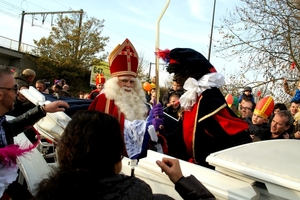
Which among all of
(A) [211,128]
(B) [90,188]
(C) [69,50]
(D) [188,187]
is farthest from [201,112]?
(C) [69,50]

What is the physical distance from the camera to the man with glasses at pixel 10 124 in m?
1.99

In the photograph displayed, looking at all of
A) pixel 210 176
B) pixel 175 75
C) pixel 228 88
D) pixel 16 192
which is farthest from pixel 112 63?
pixel 228 88

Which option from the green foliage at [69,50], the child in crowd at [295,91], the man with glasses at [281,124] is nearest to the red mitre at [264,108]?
the man with glasses at [281,124]

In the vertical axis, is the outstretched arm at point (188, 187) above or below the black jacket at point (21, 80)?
below

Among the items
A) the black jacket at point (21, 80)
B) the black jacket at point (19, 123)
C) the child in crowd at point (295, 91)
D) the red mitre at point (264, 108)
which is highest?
the child in crowd at point (295, 91)

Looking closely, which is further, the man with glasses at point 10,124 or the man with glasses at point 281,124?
the man with glasses at point 281,124

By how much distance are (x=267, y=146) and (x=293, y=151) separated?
0.49 ft

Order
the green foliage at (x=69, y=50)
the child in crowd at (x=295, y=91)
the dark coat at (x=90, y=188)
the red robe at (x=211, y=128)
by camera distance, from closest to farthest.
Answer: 1. the dark coat at (x=90, y=188)
2. the red robe at (x=211, y=128)
3. the child in crowd at (x=295, y=91)
4. the green foliage at (x=69, y=50)

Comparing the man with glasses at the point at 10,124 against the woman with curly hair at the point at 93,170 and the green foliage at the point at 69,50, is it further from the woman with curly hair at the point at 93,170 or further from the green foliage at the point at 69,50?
the green foliage at the point at 69,50

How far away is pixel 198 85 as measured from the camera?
2453 mm

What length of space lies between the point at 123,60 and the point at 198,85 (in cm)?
142

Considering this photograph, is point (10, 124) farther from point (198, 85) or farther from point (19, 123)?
point (198, 85)

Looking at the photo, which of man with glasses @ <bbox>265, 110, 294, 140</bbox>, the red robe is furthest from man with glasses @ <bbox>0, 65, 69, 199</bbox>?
man with glasses @ <bbox>265, 110, 294, 140</bbox>

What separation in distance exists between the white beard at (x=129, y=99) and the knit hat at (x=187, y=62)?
840 mm
